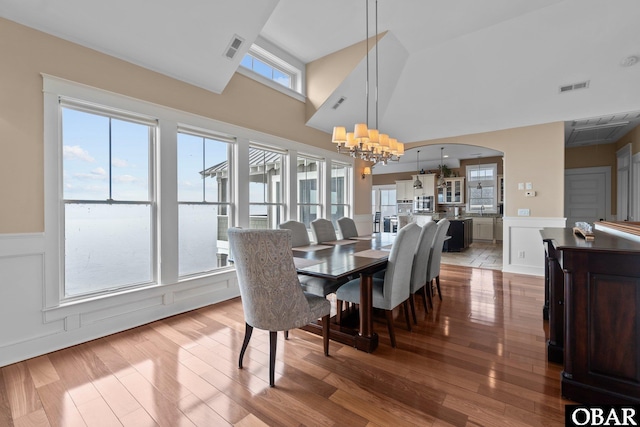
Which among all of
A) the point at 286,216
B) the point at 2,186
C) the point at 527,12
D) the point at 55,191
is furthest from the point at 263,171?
the point at 527,12

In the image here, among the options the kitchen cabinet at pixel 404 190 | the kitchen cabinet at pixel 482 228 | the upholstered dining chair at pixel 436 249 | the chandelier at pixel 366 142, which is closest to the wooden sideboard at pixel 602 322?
the upholstered dining chair at pixel 436 249

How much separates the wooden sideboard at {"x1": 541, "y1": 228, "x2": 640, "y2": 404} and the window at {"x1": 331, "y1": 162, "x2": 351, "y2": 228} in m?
4.22

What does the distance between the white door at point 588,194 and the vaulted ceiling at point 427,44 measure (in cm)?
266

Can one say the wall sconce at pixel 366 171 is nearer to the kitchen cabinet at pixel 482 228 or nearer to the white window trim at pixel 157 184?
the white window trim at pixel 157 184

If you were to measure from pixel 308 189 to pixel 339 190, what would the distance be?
3.21 feet

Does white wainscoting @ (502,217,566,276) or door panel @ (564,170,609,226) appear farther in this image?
door panel @ (564,170,609,226)

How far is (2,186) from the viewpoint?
6.96 ft

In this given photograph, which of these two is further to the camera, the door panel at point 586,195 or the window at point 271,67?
the door panel at point 586,195

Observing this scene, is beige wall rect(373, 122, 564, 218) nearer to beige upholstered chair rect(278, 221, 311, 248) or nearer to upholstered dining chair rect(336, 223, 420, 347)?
upholstered dining chair rect(336, 223, 420, 347)

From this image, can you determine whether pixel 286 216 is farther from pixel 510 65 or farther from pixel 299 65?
pixel 510 65

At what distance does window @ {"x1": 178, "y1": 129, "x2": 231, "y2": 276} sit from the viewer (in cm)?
330

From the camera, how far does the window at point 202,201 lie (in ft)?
10.8

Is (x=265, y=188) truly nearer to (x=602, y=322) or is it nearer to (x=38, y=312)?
(x=38, y=312)

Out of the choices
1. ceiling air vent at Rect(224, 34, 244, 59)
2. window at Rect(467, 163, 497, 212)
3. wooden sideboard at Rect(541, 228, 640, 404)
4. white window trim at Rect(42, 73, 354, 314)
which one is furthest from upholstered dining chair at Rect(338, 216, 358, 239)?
window at Rect(467, 163, 497, 212)
